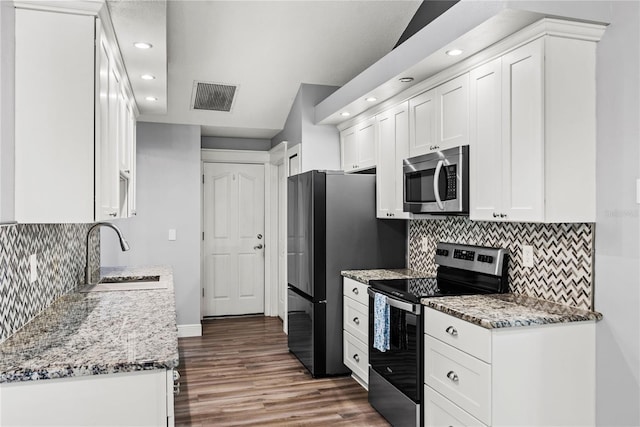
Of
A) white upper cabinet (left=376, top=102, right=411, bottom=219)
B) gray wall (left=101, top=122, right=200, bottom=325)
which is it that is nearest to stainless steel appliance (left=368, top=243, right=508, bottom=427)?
white upper cabinet (left=376, top=102, right=411, bottom=219)

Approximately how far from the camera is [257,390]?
146 inches

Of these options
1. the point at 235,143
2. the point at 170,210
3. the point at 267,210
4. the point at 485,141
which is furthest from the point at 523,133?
the point at 235,143

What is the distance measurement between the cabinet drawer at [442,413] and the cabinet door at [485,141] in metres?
0.98

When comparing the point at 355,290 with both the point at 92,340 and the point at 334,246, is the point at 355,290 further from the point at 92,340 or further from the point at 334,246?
the point at 92,340

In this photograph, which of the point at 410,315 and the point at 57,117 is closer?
the point at 57,117

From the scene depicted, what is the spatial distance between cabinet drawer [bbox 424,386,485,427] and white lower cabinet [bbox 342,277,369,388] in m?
0.88

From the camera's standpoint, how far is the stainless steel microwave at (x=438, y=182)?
9.29 ft

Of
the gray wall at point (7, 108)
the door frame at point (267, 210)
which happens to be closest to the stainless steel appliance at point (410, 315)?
the gray wall at point (7, 108)

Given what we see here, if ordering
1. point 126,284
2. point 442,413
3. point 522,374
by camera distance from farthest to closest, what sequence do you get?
point 126,284 → point 442,413 → point 522,374

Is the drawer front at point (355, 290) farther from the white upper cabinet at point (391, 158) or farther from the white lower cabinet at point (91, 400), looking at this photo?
the white lower cabinet at point (91, 400)

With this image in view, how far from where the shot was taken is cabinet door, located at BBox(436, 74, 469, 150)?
283 centimetres

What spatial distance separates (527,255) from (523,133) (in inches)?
30.4

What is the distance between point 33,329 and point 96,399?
2.06 ft

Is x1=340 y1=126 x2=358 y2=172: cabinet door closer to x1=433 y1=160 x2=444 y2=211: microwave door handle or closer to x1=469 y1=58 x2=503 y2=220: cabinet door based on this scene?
x1=433 y1=160 x2=444 y2=211: microwave door handle
